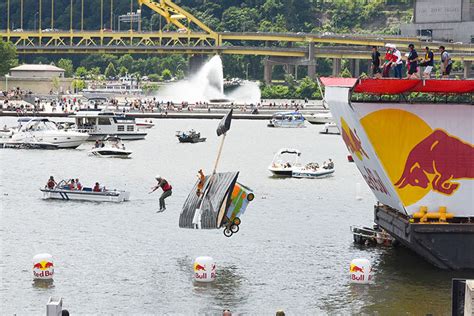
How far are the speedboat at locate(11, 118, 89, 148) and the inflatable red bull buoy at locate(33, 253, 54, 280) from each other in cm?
6252

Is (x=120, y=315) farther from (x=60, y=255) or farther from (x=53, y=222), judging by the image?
(x=53, y=222)

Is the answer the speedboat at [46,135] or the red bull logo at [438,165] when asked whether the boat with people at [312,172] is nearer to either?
the speedboat at [46,135]

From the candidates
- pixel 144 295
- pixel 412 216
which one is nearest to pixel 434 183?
pixel 412 216

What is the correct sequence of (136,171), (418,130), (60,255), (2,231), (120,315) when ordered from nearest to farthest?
(120,315) → (418,130) → (60,255) → (2,231) → (136,171)

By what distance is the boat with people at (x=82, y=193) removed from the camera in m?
66.9

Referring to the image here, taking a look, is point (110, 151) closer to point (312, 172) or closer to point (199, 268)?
point (312, 172)

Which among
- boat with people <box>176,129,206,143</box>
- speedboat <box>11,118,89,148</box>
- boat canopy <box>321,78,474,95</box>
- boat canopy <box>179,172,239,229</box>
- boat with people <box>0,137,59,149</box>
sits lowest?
boat with people <box>176,129,206,143</box>

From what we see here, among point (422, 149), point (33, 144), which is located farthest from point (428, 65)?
point (33, 144)

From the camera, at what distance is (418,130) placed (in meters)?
43.0

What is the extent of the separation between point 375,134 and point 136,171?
4715 centimetres

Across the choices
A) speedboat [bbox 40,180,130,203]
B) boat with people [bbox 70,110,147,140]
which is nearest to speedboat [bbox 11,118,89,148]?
boat with people [bbox 70,110,147,140]

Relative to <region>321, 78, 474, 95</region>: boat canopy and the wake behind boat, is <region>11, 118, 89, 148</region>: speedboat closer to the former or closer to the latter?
the wake behind boat

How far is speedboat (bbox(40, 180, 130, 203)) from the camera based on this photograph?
66875mm

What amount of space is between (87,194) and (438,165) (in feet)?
90.7
